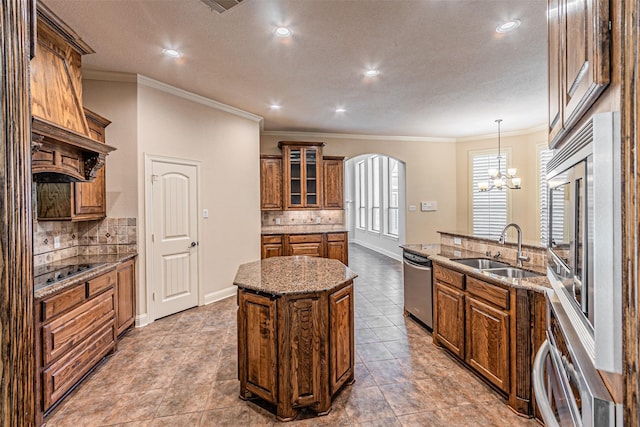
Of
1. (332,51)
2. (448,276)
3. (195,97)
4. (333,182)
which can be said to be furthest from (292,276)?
(333,182)

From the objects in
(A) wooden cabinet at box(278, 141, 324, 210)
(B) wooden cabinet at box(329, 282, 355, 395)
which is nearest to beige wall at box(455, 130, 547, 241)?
(A) wooden cabinet at box(278, 141, 324, 210)

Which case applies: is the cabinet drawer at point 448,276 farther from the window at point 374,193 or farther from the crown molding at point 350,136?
the window at point 374,193

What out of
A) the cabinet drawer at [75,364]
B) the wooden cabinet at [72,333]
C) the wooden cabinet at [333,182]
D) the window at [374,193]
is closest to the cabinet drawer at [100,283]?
the wooden cabinet at [72,333]

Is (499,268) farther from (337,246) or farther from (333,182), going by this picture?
(333,182)

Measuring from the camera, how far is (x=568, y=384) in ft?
2.61

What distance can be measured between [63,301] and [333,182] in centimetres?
474

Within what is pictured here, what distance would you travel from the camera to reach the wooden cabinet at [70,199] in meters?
2.97

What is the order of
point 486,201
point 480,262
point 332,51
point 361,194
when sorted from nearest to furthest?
point 480,262 < point 332,51 < point 486,201 < point 361,194

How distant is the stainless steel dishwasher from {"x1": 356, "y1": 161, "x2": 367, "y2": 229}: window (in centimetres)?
673

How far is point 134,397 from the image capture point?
2.36 metres

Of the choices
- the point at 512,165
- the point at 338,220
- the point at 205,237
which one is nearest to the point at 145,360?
the point at 205,237

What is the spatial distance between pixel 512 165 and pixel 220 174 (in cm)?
592

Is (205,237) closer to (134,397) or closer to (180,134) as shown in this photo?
(180,134)

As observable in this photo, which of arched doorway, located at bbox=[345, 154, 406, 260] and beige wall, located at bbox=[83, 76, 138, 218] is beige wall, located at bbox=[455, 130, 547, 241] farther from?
beige wall, located at bbox=[83, 76, 138, 218]
